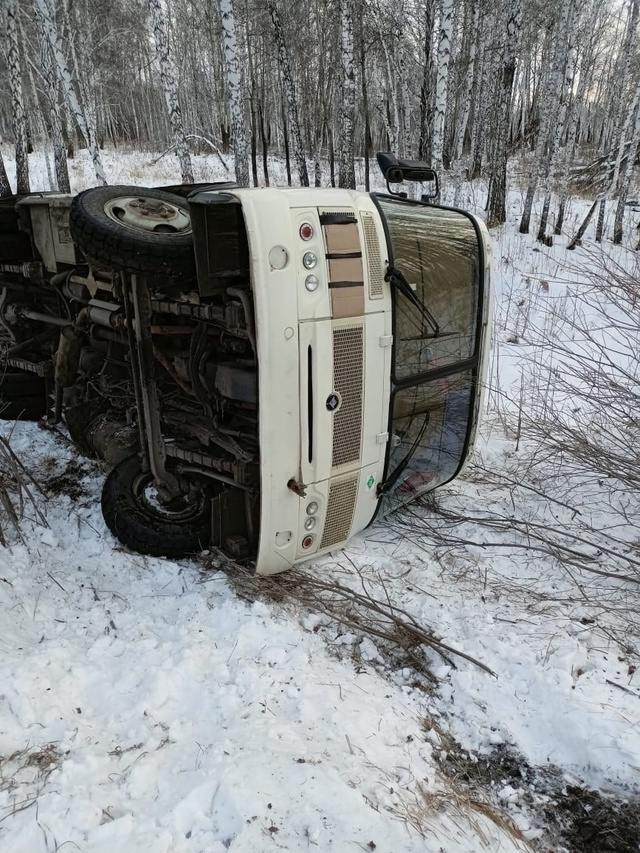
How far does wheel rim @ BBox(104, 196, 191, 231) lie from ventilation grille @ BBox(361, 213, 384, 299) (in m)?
1.08

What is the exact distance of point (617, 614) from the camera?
3152mm

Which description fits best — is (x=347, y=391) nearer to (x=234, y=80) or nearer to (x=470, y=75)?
(x=234, y=80)

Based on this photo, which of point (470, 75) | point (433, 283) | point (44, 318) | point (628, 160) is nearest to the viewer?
point (433, 283)

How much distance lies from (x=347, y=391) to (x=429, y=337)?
71 cm

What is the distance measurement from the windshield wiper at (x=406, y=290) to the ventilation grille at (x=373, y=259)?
0.21ft

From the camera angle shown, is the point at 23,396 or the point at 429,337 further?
the point at 23,396

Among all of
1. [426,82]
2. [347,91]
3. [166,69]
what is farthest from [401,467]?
[426,82]

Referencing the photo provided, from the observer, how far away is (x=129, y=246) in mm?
3068

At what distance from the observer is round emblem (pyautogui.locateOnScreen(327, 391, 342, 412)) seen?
9.95 ft

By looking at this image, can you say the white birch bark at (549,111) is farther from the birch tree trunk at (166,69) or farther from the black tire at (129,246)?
the black tire at (129,246)

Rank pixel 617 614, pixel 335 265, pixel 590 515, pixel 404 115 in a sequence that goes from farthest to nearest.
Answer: pixel 404 115
pixel 590 515
pixel 617 614
pixel 335 265

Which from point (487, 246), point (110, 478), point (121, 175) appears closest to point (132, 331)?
point (110, 478)

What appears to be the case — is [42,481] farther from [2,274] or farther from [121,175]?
[121,175]

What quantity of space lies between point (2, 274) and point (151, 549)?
11.1 feet
